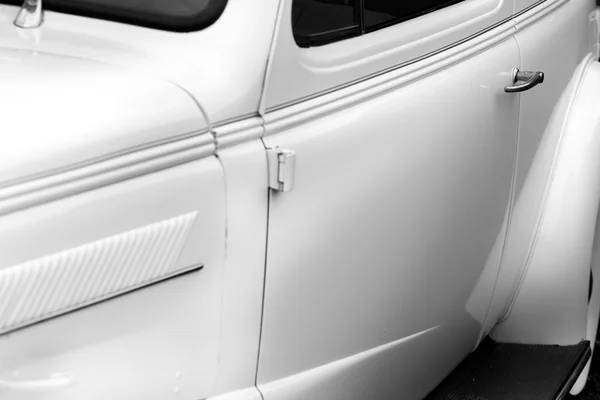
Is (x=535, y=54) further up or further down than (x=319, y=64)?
further down

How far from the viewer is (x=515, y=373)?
2602 mm

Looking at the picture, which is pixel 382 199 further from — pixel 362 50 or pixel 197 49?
pixel 197 49

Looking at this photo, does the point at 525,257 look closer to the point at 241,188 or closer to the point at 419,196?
the point at 419,196

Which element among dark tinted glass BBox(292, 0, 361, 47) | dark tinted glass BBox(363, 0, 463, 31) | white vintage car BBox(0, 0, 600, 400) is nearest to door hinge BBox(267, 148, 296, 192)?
white vintage car BBox(0, 0, 600, 400)

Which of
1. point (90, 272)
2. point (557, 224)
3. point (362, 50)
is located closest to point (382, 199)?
point (362, 50)

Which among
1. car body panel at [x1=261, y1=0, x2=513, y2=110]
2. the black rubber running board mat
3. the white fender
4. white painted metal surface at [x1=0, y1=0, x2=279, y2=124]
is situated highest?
white painted metal surface at [x1=0, y1=0, x2=279, y2=124]

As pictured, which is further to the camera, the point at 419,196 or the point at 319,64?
the point at 419,196

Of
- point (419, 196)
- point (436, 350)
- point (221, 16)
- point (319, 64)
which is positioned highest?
point (221, 16)

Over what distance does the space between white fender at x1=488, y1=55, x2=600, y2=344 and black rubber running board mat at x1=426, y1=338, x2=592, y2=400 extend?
0.11 meters

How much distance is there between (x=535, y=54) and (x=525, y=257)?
62 centimetres

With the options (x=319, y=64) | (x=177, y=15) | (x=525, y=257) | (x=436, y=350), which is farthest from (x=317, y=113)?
(x=525, y=257)

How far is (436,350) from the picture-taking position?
237 centimetres

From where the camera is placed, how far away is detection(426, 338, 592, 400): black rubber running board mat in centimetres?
248

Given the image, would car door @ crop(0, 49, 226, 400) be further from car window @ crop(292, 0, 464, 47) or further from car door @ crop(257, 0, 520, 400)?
car window @ crop(292, 0, 464, 47)
